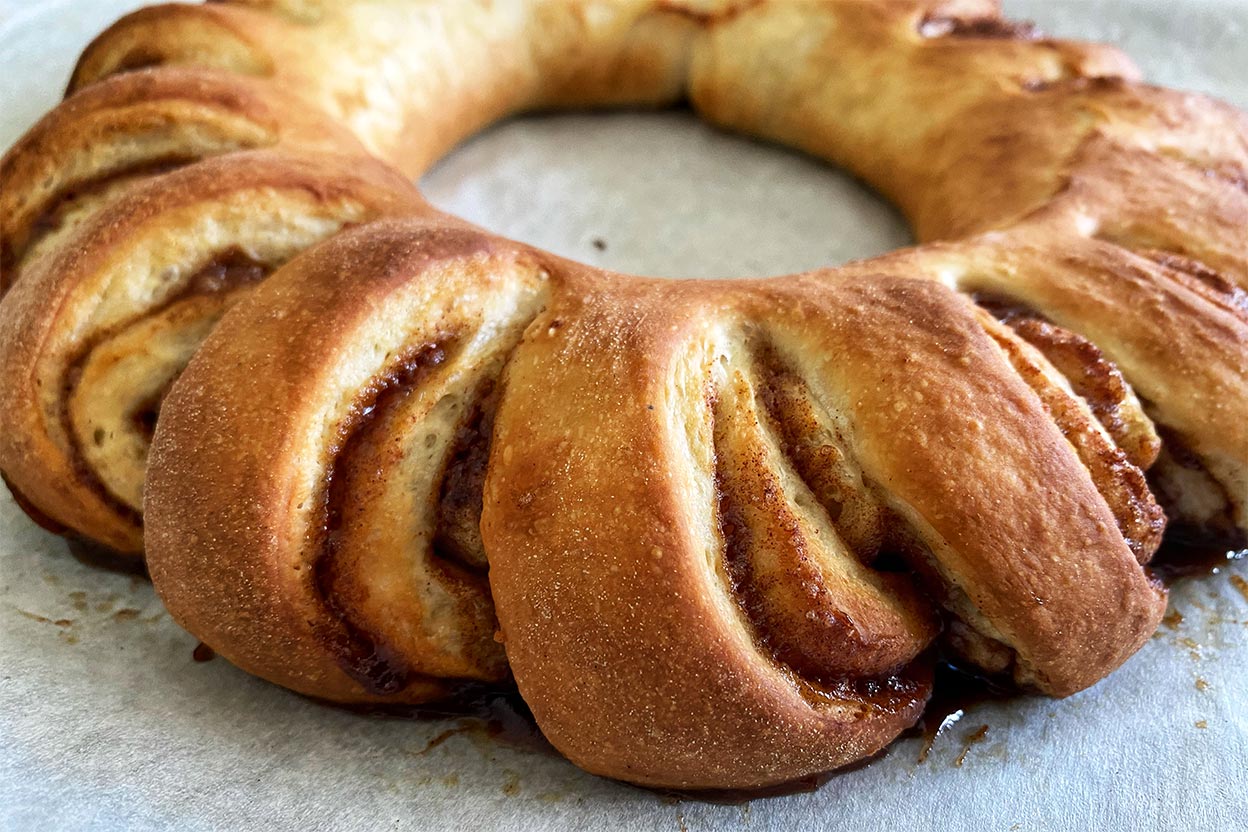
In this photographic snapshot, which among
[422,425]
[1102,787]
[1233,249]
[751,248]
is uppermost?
[422,425]

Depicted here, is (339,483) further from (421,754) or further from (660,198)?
(660,198)

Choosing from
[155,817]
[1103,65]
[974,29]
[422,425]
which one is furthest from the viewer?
[974,29]

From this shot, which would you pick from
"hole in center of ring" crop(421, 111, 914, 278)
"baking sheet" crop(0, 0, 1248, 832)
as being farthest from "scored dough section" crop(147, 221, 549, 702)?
"hole in center of ring" crop(421, 111, 914, 278)

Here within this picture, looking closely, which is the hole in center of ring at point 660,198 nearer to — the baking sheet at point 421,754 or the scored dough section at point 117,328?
the scored dough section at point 117,328

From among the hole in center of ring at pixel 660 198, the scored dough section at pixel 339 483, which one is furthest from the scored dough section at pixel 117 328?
the hole in center of ring at pixel 660 198

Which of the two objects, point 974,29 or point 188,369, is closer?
point 188,369

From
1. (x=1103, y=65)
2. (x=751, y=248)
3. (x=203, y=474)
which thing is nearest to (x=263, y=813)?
(x=203, y=474)

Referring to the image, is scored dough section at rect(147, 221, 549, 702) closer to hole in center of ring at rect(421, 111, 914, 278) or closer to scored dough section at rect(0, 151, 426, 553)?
scored dough section at rect(0, 151, 426, 553)

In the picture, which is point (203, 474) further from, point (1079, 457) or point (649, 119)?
point (649, 119)

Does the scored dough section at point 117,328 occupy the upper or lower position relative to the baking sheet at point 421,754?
upper
